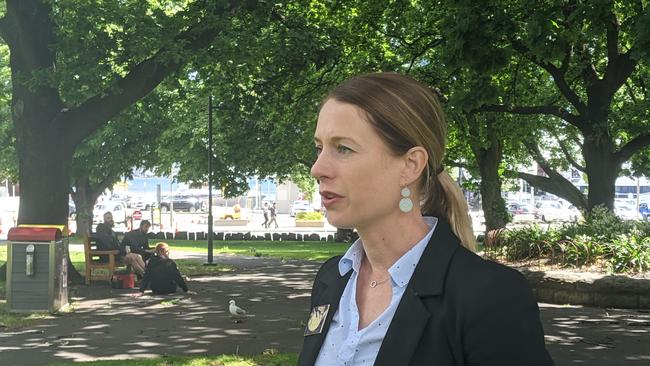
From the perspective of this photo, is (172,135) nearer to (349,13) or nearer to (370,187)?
(349,13)

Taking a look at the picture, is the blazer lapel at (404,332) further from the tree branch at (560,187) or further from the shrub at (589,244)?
the tree branch at (560,187)

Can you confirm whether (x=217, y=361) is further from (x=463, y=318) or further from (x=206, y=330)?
(x=463, y=318)

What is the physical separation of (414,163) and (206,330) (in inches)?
366

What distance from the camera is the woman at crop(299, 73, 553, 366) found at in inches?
66.8

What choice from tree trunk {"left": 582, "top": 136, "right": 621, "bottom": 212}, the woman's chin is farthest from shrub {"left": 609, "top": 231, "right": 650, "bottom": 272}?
the woman's chin

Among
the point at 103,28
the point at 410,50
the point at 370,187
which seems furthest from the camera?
the point at 410,50

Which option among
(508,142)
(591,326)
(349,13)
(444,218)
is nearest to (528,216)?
(508,142)

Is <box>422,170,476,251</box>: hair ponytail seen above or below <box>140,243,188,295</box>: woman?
above

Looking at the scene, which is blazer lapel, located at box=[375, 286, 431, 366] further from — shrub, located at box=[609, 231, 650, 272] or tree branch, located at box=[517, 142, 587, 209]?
tree branch, located at box=[517, 142, 587, 209]

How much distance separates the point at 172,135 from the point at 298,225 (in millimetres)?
24303

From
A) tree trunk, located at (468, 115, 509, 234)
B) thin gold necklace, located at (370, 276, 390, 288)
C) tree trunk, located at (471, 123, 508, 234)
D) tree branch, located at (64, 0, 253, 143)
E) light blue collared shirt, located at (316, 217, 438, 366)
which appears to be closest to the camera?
light blue collared shirt, located at (316, 217, 438, 366)

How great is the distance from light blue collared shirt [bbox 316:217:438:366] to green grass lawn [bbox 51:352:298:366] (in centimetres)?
624

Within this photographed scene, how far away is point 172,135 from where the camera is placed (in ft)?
119

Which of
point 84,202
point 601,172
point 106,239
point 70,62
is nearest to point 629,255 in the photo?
point 601,172
